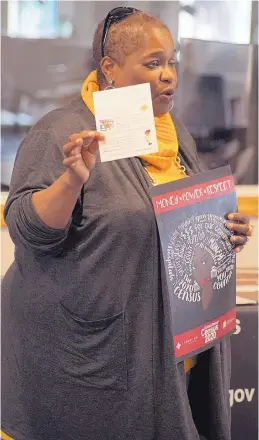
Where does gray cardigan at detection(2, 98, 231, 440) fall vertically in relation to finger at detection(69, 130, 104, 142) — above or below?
below

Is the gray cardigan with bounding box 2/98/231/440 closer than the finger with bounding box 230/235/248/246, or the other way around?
the gray cardigan with bounding box 2/98/231/440

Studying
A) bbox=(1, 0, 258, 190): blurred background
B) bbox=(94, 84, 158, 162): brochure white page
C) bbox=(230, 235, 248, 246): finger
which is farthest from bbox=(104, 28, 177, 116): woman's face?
bbox=(1, 0, 258, 190): blurred background

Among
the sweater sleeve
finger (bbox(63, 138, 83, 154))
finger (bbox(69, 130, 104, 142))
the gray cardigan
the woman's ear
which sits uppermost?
the woman's ear

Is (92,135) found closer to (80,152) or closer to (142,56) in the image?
(80,152)

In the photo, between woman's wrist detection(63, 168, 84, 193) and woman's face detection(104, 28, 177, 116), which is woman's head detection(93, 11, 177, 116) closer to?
woman's face detection(104, 28, 177, 116)

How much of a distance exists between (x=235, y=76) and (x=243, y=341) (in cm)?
97

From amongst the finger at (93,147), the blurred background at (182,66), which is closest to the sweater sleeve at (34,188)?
the finger at (93,147)

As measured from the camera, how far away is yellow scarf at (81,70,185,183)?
4.61 feet

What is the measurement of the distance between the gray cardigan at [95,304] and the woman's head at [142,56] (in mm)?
118

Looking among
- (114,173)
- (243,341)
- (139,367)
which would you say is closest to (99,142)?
(114,173)

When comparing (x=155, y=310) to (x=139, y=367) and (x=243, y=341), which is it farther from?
(x=243, y=341)

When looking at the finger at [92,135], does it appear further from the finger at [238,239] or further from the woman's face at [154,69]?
the finger at [238,239]

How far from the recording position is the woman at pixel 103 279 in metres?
1.31

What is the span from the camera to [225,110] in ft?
8.09
